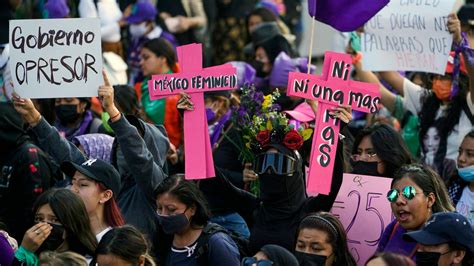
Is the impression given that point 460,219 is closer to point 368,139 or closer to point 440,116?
point 368,139

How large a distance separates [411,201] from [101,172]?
75.2 inches

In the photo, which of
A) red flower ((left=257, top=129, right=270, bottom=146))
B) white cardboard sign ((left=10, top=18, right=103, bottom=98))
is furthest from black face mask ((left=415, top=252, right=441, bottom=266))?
white cardboard sign ((left=10, top=18, right=103, bottom=98))

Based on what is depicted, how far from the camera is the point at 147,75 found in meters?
11.3

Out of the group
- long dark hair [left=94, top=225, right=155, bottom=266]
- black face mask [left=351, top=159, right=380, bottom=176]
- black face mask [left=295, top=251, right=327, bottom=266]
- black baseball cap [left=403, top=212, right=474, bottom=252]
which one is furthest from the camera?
black face mask [left=351, top=159, right=380, bottom=176]

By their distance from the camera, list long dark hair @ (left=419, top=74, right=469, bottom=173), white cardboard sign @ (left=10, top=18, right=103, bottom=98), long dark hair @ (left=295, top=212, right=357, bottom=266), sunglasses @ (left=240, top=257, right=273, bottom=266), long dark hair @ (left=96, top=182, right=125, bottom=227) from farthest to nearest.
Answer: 1. long dark hair @ (left=419, top=74, right=469, bottom=173)
2. white cardboard sign @ (left=10, top=18, right=103, bottom=98)
3. long dark hair @ (left=96, top=182, right=125, bottom=227)
4. long dark hair @ (left=295, top=212, right=357, bottom=266)
5. sunglasses @ (left=240, top=257, right=273, bottom=266)

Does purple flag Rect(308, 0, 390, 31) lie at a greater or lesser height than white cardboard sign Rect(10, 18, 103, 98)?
greater

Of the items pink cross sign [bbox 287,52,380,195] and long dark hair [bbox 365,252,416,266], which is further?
pink cross sign [bbox 287,52,380,195]

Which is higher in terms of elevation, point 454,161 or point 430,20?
point 430,20

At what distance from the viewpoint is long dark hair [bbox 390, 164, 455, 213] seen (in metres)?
7.43

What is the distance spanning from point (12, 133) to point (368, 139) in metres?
2.70

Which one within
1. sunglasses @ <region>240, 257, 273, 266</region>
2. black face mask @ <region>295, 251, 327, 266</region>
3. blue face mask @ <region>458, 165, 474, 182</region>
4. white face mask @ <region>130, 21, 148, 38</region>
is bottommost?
black face mask @ <region>295, 251, 327, 266</region>

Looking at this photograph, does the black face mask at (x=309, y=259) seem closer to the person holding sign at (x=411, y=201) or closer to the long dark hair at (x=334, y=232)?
the long dark hair at (x=334, y=232)

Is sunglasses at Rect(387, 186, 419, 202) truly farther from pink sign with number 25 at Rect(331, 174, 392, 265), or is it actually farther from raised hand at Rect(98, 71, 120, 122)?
raised hand at Rect(98, 71, 120, 122)

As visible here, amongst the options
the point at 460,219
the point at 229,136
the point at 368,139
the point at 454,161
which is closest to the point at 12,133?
the point at 229,136
